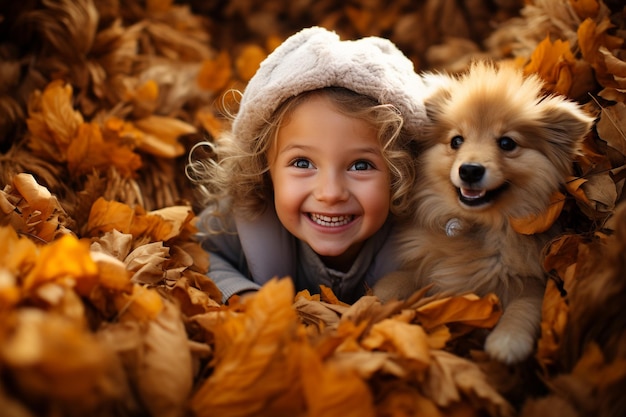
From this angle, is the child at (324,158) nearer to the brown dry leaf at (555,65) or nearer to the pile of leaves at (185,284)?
the pile of leaves at (185,284)

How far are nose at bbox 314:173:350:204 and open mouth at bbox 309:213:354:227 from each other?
0.09 metres

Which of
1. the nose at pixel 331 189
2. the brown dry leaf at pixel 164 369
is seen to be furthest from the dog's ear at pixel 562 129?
the brown dry leaf at pixel 164 369

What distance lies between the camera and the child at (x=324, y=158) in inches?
64.6

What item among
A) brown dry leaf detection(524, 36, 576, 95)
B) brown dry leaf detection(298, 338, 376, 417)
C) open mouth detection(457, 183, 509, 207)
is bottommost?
brown dry leaf detection(298, 338, 376, 417)

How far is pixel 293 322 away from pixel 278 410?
7.1 inches

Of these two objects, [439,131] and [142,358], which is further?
[439,131]

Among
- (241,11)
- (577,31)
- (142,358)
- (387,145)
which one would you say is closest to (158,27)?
(241,11)

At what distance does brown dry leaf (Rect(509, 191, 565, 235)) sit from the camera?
1529 millimetres

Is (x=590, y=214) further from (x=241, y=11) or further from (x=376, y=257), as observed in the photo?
(x=241, y=11)

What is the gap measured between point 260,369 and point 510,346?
588 millimetres

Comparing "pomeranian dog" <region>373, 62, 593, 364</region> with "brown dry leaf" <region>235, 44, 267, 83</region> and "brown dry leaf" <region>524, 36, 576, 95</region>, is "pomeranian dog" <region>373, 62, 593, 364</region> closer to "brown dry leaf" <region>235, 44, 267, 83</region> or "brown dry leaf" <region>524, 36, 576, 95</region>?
"brown dry leaf" <region>524, 36, 576, 95</region>

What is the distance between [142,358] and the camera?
1.10m

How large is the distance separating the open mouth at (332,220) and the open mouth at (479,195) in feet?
1.22

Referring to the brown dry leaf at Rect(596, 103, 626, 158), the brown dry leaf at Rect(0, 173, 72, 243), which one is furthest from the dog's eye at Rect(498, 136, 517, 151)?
the brown dry leaf at Rect(0, 173, 72, 243)
